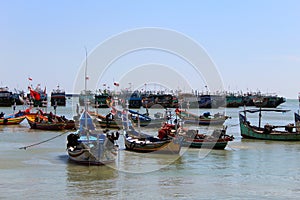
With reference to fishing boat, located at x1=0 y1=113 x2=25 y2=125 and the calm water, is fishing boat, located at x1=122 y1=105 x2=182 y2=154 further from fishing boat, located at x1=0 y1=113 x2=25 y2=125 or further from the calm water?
fishing boat, located at x1=0 y1=113 x2=25 y2=125

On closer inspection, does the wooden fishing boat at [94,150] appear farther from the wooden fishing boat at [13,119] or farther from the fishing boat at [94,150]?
the wooden fishing boat at [13,119]

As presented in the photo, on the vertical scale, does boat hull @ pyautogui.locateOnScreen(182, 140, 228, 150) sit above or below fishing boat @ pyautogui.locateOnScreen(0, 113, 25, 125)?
below

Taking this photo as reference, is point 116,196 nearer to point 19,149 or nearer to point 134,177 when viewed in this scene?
point 134,177

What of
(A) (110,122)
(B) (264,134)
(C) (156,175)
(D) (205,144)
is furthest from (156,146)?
(A) (110,122)

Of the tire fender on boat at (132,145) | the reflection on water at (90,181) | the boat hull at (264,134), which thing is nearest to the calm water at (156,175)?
the reflection on water at (90,181)

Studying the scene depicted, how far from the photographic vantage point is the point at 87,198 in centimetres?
1338

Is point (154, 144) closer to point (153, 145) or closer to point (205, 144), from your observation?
point (153, 145)

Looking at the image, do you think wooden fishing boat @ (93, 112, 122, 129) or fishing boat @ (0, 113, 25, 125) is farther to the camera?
fishing boat @ (0, 113, 25, 125)

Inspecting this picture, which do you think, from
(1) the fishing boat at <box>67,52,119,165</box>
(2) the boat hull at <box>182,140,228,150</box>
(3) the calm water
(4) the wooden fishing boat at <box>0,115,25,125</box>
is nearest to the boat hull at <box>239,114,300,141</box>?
(3) the calm water

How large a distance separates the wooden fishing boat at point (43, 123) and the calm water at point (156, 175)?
10.5m

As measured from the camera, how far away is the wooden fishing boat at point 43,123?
1372 inches

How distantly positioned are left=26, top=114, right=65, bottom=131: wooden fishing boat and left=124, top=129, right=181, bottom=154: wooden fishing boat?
12156 mm

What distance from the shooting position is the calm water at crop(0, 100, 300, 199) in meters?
14.1

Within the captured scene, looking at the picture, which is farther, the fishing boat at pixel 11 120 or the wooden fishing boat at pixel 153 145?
the fishing boat at pixel 11 120
